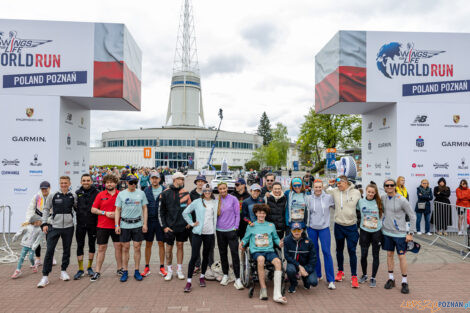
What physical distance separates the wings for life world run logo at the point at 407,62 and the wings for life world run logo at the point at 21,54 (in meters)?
10.7

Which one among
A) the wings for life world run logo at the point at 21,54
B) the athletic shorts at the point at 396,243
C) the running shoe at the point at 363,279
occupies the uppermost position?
the wings for life world run logo at the point at 21,54

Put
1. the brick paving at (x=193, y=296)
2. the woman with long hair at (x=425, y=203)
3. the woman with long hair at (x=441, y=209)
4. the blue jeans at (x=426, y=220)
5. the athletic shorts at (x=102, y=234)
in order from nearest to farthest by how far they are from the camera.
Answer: the brick paving at (x=193, y=296), the athletic shorts at (x=102, y=234), the woman with long hair at (x=441, y=209), the woman with long hair at (x=425, y=203), the blue jeans at (x=426, y=220)

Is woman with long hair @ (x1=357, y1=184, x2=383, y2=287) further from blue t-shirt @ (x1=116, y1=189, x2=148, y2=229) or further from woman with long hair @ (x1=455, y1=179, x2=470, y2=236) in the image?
woman with long hair @ (x1=455, y1=179, x2=470, y2=236)

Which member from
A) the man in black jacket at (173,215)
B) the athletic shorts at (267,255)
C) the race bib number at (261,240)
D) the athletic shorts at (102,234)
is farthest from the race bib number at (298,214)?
the athletic shorts at (102,234)

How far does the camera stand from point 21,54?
9430 millimetres

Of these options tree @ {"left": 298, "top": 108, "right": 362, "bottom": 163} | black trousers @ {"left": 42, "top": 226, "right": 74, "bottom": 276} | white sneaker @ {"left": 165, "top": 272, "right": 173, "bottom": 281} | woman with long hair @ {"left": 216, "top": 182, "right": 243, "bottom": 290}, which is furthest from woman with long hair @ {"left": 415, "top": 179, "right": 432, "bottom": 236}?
tree @ {"left": 298, "top": 108, "right": 362, "bottom": 163}

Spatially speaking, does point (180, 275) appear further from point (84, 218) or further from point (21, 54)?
point (21, 54)

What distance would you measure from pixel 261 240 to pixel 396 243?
2479 mm

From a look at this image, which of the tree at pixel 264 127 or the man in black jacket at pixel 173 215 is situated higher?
the tree at pixel 264 127

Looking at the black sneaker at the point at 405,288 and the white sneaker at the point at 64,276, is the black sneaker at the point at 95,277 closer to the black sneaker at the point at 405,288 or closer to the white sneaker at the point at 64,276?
the white sneaker at the point at 64,276

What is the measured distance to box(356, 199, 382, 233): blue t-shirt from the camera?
5.48 m

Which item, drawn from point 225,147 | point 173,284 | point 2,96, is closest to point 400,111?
point 173,284

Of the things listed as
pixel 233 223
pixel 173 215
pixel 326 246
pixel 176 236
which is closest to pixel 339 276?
pixel 326 246

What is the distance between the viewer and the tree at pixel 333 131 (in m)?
37.0
